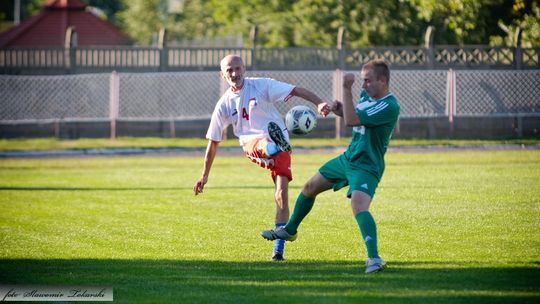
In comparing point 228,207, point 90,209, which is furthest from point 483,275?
point 90,209

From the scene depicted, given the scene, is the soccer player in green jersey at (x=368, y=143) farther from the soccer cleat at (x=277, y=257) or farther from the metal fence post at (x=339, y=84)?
the metal fence post at (x=339, y=84)

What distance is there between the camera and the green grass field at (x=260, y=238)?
287 inches

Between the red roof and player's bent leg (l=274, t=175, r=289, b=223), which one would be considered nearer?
player's bent leg (l=274, t=175, r=289, b=223)

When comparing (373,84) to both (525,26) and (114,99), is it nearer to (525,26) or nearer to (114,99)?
(114,99)

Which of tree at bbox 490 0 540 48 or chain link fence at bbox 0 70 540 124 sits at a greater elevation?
tree at bbox 490 0 540 48

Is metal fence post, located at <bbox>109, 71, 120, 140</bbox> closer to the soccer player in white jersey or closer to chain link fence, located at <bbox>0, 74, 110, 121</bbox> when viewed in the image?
chain link fence, located at <bbox>0, 74, 110, 121</bbox>

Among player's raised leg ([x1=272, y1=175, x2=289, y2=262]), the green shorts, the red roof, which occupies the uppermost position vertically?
the green shorts

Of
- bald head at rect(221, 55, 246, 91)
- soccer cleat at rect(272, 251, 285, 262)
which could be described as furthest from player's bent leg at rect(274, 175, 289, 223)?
bald head at rect(221, 55, 246, 91)

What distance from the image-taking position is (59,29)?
146ft

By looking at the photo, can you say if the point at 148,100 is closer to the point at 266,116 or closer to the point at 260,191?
the point at 260,191

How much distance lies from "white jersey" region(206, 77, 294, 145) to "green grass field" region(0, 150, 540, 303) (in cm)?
118

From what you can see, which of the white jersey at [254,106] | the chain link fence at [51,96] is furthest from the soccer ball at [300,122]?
the chain link fence at [51,96]

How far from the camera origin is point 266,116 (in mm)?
9102

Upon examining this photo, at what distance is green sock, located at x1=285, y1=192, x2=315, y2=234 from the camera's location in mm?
8531
